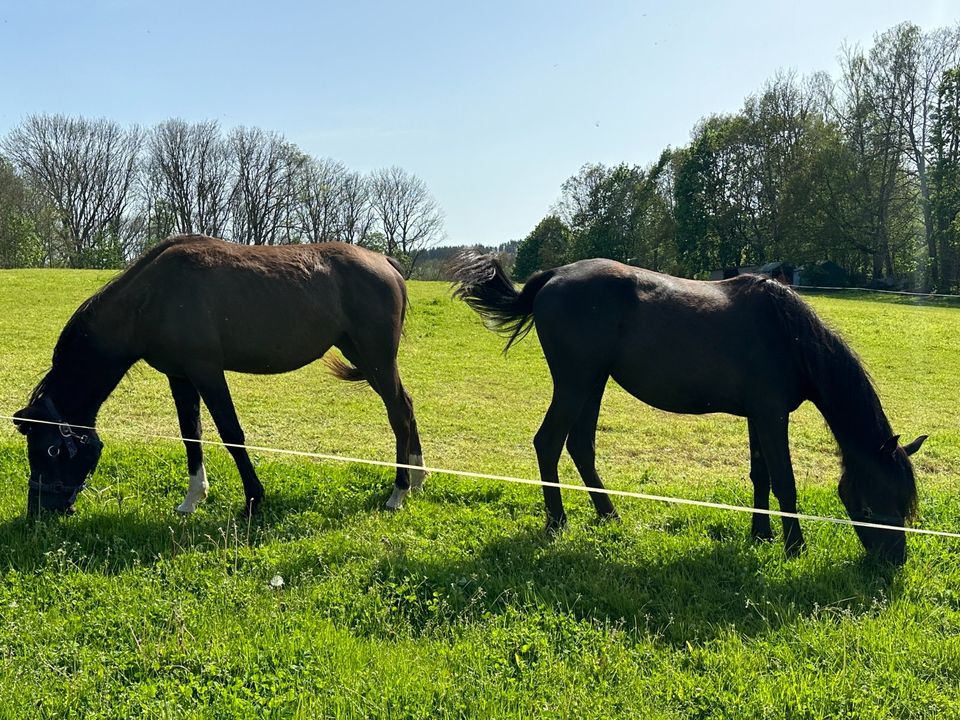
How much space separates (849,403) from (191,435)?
5.25 meters

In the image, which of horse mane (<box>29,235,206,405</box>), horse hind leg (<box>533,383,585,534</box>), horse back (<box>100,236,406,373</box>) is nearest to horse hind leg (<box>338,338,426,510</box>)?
horse back (<box>100,236,406,373</box>)

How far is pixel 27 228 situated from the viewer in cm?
3859

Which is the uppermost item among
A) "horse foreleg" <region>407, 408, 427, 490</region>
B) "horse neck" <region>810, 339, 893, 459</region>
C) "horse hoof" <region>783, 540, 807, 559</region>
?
"horse neck" <region>810, 339, 893, 459</region>

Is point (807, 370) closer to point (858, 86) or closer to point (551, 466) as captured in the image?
point (551, 466)

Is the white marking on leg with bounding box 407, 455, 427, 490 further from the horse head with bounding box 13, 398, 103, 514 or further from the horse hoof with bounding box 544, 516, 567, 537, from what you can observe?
the horse head with bounding box 13, 398, 103, 514

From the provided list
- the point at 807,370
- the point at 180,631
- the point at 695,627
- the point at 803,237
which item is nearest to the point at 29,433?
the point at 180,631

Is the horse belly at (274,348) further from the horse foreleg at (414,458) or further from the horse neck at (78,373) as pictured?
the horse foreleg at (414,458)

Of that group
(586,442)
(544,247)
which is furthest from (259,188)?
(586,442)

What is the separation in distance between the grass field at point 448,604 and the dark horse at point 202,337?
1.56 feet

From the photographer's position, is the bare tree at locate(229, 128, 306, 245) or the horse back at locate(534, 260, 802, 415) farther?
the bare tree at locate(229, 128, 306, 245)

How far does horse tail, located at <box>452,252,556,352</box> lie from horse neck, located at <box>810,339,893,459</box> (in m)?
2.19

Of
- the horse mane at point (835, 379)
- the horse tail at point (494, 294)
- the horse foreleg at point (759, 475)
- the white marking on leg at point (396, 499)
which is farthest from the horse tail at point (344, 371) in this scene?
the horse mane at point (835, 379)

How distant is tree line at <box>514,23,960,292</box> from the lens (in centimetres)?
3462

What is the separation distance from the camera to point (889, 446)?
3.96 m
